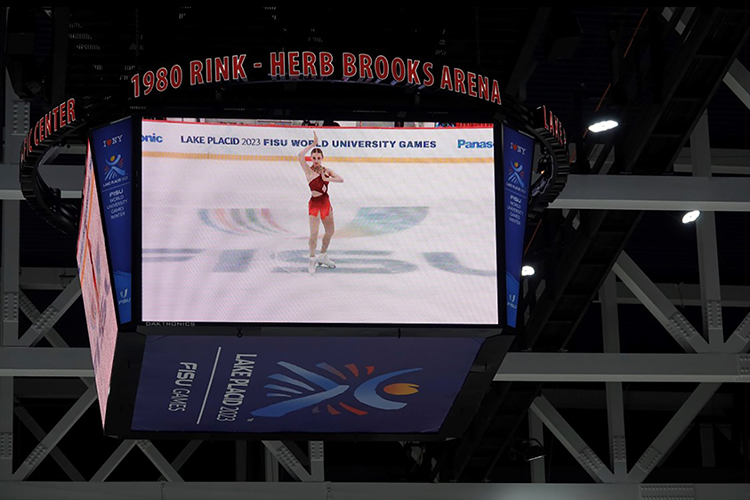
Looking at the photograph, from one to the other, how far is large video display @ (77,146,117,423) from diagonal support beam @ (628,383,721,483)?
461 inches

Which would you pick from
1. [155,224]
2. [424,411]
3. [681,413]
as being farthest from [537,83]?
[155,224]

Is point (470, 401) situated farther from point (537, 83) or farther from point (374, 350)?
point (537, 83)

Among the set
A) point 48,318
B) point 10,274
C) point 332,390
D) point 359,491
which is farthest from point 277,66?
point 359,491

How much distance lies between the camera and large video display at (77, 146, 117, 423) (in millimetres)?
11320

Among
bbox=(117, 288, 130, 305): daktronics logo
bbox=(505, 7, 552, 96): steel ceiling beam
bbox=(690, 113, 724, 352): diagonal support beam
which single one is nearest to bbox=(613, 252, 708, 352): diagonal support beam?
bbox=(690, 113, 724, 352): diagonal support beam

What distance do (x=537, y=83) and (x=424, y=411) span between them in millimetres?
8679

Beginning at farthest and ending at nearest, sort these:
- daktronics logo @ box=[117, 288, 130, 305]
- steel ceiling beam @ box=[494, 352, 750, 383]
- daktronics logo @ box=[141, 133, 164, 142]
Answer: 1. steel ceiling beam @ box=[494, 352, 750, 383]
2. daktronics logo @ box=[141, 133, 164, 142]
3. daktronics logo @ box=[117, 288, 130, 305]

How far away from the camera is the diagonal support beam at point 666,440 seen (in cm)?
2248

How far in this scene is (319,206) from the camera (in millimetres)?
11336

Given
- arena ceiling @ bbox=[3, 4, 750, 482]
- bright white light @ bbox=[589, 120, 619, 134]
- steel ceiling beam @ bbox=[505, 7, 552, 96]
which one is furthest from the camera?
bright white light @ bbox=[589, 120, 619, 134]

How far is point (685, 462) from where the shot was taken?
34.6 metres

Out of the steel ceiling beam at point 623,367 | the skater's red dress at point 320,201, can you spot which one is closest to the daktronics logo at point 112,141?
the skater's red dress at point 320,201

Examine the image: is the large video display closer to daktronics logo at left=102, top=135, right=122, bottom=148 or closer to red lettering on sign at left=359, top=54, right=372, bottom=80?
daktronics logo at left=102, top=135, right=122, bottom=148

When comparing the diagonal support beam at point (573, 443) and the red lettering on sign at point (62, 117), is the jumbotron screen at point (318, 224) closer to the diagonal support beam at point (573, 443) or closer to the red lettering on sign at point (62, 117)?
the red lettering on sign at point (62, 117)
